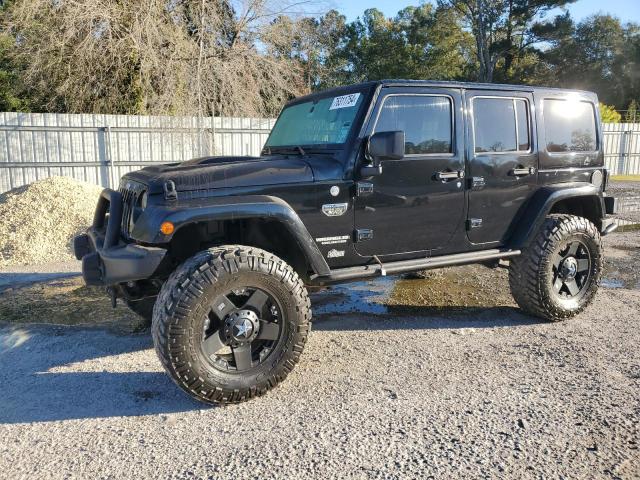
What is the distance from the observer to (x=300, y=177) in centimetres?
390

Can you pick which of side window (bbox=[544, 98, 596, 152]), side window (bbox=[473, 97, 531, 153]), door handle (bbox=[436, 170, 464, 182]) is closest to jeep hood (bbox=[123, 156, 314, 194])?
door handle (bbox=[436, 170, 464, 182])

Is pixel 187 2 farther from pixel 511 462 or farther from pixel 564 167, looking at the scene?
pixel 511 462

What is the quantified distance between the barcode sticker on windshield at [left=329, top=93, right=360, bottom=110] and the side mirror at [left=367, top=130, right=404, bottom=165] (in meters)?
0.49

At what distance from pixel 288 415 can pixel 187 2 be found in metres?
13.1

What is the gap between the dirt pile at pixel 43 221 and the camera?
26.7 ft

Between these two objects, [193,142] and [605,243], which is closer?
[605,243]

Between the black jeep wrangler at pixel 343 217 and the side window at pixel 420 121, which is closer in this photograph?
the black jeep wrangler at pixel 343 217

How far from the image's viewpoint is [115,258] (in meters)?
3.51

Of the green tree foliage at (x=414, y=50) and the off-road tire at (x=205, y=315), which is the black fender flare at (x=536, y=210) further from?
the green tree foliage at (x=414, y=50)

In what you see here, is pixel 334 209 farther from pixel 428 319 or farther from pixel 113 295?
pixel 428 319

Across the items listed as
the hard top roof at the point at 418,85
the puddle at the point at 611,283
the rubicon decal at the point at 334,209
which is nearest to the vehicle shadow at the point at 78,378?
the rubicon decal at the point at 334,209

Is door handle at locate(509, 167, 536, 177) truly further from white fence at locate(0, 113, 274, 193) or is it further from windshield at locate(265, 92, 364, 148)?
white fence at locate(0, 113, 274, 193)

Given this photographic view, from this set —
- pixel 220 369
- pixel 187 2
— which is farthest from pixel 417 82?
pixel 187 2

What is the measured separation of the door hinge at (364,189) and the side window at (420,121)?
43cm
